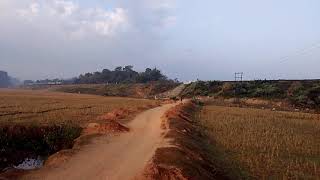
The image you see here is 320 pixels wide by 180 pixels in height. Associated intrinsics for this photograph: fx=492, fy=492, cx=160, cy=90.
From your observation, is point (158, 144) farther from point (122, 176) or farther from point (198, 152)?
point (122, 176)

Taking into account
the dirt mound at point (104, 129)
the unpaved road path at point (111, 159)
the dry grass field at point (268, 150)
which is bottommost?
the dry grass field at point (268, 150)

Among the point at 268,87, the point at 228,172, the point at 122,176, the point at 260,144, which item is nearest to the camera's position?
the point at 122,176

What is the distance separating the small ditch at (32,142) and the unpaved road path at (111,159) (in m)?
2.63

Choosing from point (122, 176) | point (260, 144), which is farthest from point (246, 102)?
point (122, 176)

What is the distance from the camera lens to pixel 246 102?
272ft

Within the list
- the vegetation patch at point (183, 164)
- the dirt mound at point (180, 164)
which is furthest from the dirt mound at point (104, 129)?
the dirt mound at point (180, 164)

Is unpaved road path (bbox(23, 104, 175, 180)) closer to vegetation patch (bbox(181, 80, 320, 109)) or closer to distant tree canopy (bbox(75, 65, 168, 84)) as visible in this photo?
vegetation patch (bbox(181, 80, 320, 109))

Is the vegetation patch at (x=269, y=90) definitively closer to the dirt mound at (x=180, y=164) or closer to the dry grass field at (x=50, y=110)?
the dry grass field at (x=50, y=110)

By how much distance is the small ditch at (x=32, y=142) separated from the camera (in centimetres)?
2241

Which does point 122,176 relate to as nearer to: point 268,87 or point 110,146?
point 110,146

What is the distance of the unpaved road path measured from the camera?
1468 centimetres

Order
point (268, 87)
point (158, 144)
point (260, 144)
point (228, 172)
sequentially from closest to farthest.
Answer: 1. point (228, 172)
2. point (158, 144)
3. point (260, 144)
4. point (268, 87)

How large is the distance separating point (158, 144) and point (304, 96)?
211 ft

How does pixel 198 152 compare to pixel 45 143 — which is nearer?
pixel 198 152
